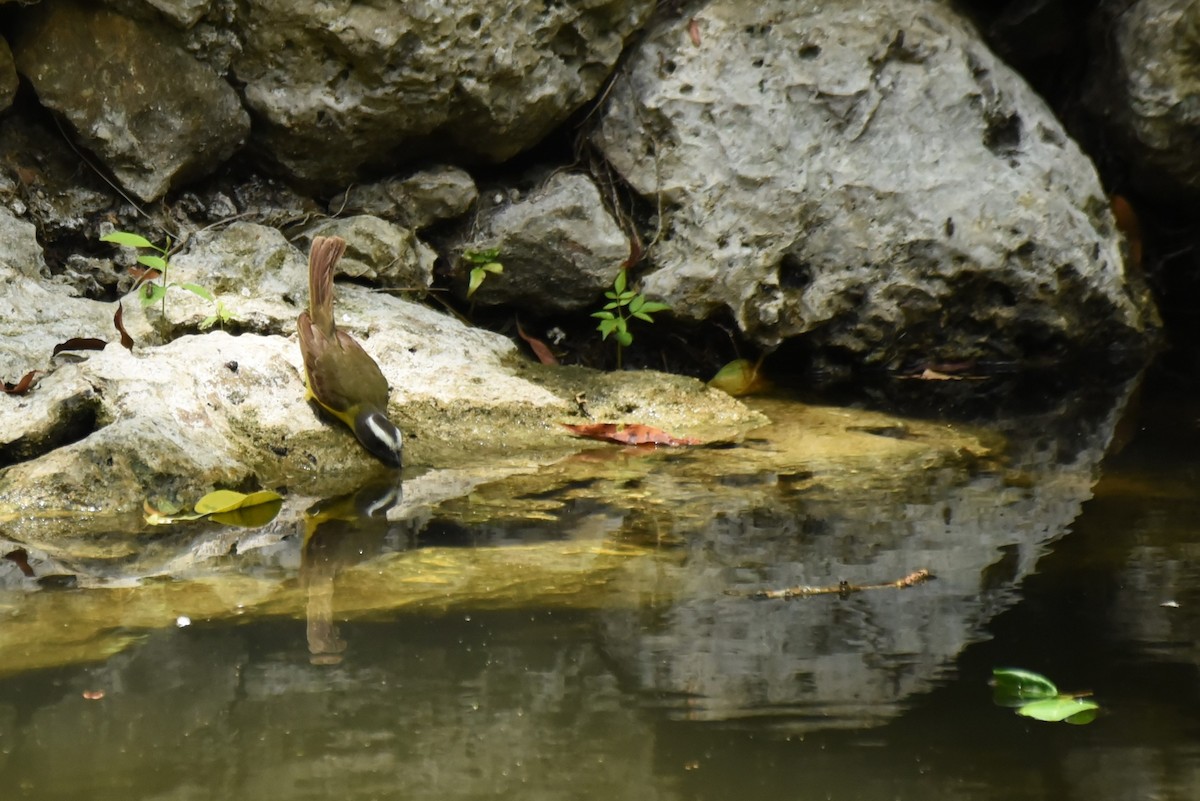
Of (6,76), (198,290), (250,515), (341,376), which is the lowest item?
(250,515)

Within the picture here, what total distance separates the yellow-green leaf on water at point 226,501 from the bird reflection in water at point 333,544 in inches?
7.3

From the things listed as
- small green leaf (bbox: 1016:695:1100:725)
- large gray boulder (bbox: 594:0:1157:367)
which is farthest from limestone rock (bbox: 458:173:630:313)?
small green leaf (bbox: 1016:695:1100:725)

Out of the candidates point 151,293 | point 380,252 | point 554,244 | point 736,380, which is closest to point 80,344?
point 151,293

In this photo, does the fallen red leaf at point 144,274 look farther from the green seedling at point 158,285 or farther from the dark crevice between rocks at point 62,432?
the dark crevice between rocks at point 62,432

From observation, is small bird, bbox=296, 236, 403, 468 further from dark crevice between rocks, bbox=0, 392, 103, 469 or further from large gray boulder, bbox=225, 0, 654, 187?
large gray boulder, bbox=225, 0, 654, 187

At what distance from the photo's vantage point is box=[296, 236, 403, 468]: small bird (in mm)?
4457

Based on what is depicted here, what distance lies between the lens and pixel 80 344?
4559 mm

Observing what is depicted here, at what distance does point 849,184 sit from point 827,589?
3.52 meters

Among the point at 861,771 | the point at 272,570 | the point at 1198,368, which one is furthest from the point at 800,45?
the point at 861,771

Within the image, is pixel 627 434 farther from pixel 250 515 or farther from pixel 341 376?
pixel 250 515

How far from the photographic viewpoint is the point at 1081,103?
720 centimetres

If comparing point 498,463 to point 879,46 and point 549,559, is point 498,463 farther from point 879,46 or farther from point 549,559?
point 879,46

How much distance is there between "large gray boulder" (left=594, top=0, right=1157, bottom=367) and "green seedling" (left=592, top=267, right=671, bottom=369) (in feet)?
0.43

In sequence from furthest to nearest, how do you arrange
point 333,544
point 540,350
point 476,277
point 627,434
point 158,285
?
point 540,350, point 476,277, point 158,285, point 627,434, point 333,544
